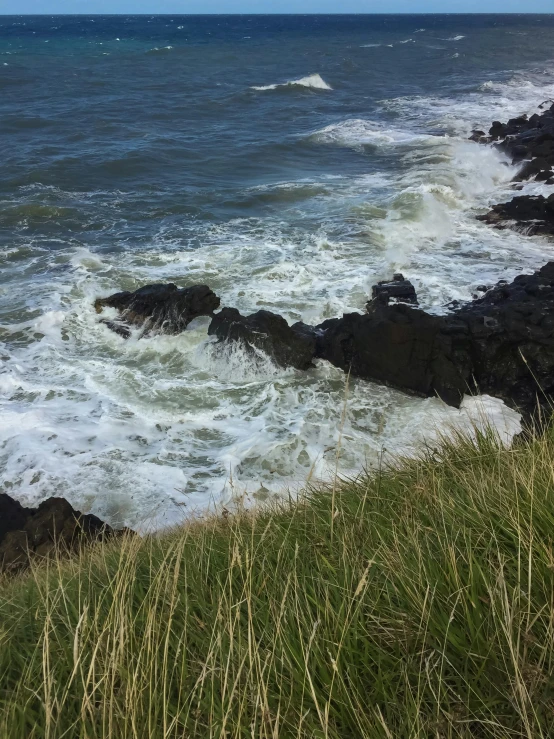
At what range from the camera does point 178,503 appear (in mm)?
6617

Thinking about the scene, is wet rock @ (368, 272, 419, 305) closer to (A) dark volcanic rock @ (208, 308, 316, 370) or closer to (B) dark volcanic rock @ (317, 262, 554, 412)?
(B) dark volcanic rock @ (317, 262, 554, 412)

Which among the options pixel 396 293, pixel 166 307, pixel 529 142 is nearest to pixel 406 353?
pixel 396 293

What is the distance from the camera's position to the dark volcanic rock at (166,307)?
10.2 metres

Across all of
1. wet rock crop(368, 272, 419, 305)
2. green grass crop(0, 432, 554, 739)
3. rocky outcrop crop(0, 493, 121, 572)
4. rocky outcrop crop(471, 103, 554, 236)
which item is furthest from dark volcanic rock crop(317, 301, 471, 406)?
rocky outcrop crop(471, 103, 554, 236)

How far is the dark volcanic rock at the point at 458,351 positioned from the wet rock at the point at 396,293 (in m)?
1.47

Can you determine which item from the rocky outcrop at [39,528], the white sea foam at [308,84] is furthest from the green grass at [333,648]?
the white sea foam at [308,84]

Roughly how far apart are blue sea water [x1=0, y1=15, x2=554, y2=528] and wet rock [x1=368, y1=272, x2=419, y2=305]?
13.5 inches

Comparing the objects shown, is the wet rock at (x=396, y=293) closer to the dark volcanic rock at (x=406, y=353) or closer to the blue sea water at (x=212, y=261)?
the blue sea water at (x=212, y=261)

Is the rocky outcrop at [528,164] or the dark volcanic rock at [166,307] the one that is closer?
the dark volcanic rock at [166,307]

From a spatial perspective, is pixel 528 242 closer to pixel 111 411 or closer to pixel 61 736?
pixel 111 411

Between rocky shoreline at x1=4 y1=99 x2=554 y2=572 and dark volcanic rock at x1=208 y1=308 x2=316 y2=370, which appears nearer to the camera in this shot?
rocky shoreline at x1=4 y1=99 x2=554 y2=572

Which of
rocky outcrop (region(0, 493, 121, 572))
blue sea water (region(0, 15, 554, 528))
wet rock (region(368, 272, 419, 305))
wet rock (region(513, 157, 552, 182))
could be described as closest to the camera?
rocky outcrop (region(0, 493, 121, 572))

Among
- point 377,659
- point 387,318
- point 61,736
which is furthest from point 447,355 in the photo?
point 61,736

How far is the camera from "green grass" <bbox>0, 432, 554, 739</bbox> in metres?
1.77
